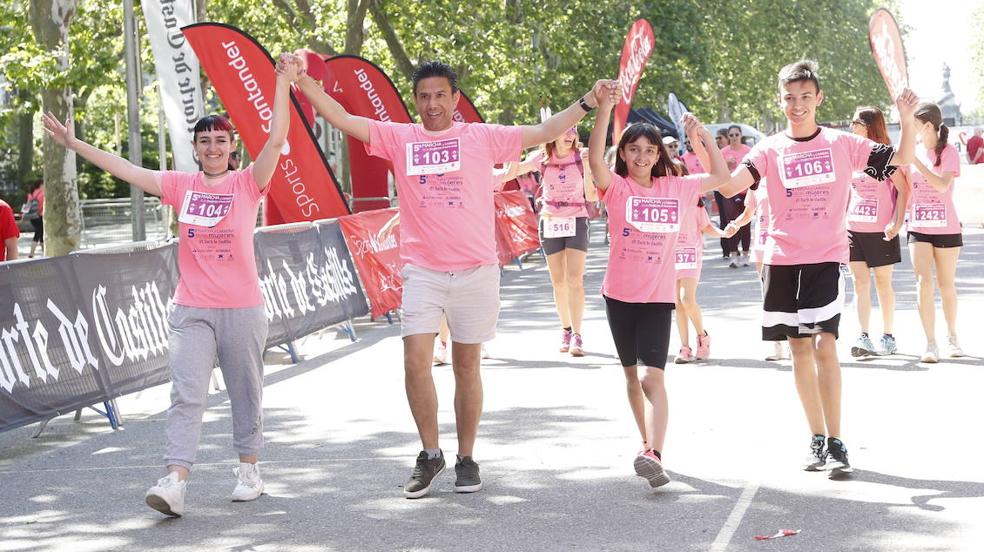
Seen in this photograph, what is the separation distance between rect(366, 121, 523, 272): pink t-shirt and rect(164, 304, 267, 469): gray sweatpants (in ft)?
2.78

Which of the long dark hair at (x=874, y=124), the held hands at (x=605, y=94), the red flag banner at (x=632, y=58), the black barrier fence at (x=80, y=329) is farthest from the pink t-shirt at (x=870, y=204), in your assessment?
the black barrier fence at (x=80, y=329)

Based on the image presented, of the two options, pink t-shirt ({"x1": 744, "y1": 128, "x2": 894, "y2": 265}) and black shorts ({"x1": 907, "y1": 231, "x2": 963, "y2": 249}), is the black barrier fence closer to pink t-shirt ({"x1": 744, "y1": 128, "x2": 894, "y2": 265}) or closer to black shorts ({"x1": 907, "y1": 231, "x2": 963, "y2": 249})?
pink t-shirt ({"x1": 744, "y1": 128, "x2": 894, "y2": 265})

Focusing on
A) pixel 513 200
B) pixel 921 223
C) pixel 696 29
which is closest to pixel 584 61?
pixel 696 29

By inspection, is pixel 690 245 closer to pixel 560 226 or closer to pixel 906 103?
pixel 560 226

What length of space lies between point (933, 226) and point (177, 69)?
30.6 ft

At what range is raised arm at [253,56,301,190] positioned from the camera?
6488mm

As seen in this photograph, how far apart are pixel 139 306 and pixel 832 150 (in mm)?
5093

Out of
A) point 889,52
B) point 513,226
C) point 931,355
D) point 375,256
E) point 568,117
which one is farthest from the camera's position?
point 513,226

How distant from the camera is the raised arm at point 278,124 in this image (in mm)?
6488

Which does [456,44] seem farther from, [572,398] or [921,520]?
[921,520]

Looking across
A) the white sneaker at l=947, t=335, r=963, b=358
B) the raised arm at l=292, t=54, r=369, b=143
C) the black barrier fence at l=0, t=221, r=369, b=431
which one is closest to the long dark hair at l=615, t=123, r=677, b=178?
the raised arm at l=292, t=54, r=369, b=143

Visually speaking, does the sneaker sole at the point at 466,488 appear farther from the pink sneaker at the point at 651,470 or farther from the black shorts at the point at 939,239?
the black shorts at the point at 939,239

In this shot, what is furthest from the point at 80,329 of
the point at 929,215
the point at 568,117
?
the point at 929,215

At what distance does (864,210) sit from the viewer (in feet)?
35.6
